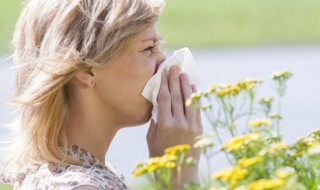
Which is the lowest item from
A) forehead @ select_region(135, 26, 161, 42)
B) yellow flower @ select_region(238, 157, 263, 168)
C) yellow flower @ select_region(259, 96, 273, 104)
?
yellow flower @ select_region(238, 157, 263, 168)

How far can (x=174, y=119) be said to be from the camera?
2150 millimetres

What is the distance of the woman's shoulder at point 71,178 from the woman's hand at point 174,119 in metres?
0.12

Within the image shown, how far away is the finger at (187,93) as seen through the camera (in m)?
2.17

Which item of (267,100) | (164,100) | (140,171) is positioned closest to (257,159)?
(140,171)

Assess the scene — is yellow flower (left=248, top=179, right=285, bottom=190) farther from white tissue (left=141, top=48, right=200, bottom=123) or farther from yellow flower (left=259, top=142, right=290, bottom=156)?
white tissue (left=141, top=48, right=200, bottom=123)

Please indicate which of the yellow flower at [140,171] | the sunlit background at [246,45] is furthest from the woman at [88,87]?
the sunlit background at [246,45]

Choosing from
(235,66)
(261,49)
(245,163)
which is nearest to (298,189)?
(245,163)

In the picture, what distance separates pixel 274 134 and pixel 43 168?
2.29 feet

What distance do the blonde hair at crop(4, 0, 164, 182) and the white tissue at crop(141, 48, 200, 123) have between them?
103 mm

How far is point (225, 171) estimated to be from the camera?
1373mm

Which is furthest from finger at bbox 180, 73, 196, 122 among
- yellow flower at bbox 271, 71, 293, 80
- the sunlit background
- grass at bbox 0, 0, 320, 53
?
grass at bbox 0, 0, 320, 53

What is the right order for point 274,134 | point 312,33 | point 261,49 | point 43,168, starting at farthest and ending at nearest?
point 312,33, point 261,49, point 43,168, point 274,134

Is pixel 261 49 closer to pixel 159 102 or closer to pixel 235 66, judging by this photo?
pixel 235 66

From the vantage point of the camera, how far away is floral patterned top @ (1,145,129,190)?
77.9 inches
